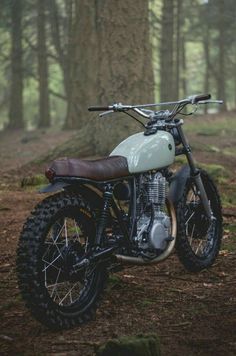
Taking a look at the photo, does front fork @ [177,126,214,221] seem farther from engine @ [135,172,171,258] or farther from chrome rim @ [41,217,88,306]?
chrome rim @ [41,217,88,306]

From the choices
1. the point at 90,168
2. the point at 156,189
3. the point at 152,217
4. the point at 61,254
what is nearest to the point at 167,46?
the point at 156,189

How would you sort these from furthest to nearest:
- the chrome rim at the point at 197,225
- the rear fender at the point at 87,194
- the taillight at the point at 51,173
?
the chrome rim at the point at 197,225 → the rear fender at the point at 87,194 → the taillight at the point at 51,173

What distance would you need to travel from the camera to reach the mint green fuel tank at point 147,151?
4848 millimetres

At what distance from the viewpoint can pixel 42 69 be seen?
89.9 ft

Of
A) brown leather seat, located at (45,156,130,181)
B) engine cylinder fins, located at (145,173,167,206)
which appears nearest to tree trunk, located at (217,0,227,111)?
engine cylinder fins, located at (145,173,167,206)

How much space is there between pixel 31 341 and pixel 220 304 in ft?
4.93

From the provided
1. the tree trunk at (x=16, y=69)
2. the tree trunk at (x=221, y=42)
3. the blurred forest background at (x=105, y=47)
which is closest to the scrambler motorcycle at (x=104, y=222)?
the blurred forest background at (x=105, y=47)

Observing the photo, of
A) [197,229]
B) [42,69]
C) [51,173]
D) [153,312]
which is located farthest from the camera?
[42,69]

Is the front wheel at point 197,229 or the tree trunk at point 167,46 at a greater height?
the tree trunk at point 167,46

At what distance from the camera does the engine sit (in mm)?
4945

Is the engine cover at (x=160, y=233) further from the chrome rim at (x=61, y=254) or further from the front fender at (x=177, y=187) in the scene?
the chrome rim at (x=61, y=254)

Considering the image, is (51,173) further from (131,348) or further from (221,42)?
(221,42)

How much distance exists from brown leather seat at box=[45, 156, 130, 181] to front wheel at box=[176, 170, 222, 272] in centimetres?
92

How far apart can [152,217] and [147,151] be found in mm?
544
